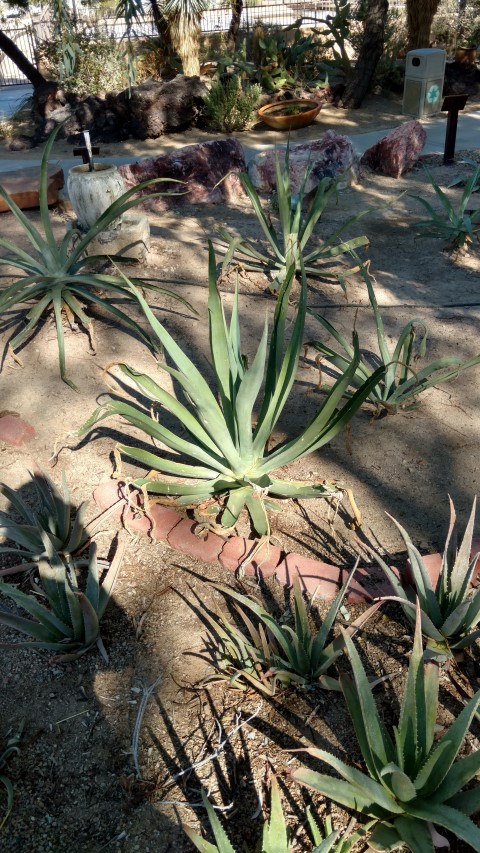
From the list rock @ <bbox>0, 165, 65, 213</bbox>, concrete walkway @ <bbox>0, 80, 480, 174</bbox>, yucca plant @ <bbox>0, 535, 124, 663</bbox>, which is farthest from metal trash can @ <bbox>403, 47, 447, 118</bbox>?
yucca plant @ <bbox>0, 535, 124, 663</bbox>

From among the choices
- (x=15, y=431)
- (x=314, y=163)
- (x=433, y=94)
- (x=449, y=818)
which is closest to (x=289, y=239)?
(x=15, y=431)

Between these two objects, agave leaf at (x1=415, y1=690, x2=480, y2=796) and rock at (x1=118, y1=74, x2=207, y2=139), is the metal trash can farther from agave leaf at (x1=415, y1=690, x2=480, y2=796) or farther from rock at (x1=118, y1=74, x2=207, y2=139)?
agave leaf at (x1=415, y1=690, x2=480, y2=796)

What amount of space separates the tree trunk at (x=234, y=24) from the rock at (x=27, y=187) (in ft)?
26.1

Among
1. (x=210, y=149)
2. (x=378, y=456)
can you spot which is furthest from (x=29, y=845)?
(x=210, y=149)

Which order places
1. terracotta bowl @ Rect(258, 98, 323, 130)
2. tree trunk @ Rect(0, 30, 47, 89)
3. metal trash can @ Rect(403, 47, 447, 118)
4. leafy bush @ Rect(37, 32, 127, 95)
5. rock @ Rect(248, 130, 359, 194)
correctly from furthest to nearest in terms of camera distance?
1. leafy bush @ Rect(37, 32, 127, 95)
2. tree trunk @ Rect(0, 30, 47, 89)
3. terracotta bowl @ Rect(258, 98, 323, 130)
4. metal trash can @ Rect(403, 47, 447, 118)
5. rock @ Rect(248, 130, 359, 194)

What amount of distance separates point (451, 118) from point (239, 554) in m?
5.86

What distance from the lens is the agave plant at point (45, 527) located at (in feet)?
7.57

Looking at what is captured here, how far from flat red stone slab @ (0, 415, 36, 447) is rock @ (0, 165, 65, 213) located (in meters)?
3.18

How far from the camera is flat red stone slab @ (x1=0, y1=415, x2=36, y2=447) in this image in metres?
3.04

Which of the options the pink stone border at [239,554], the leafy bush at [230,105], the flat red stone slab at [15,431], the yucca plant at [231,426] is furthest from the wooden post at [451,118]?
the pink stone border at [239,554]

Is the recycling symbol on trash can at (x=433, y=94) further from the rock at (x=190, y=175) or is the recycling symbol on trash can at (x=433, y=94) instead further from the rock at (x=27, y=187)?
the rock at (x=27, y=187)

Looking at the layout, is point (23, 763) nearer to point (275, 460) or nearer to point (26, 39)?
point (275, 460)

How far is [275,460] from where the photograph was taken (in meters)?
2.47

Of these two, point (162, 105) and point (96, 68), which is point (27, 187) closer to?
point (162, 105)
